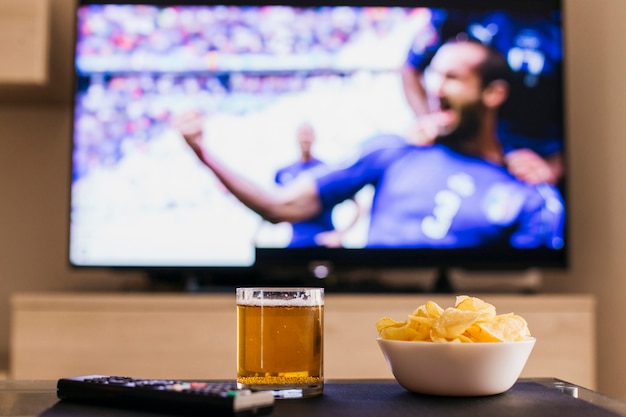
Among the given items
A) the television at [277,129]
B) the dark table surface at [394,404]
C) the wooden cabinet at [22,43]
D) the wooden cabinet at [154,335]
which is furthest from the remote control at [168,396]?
the wooden cabinet at [22,43]

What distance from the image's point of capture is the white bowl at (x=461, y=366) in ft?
2.38

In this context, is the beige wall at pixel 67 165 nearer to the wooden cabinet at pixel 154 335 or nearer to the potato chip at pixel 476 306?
the wooden cabinet at pixel 154 335

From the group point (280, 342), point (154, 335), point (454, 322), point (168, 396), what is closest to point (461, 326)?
point (454, 322)

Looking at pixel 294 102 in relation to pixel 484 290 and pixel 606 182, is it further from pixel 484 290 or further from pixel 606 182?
pixel 606 182

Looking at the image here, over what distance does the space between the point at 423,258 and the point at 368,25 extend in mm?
684

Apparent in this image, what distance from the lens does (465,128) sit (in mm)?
2172

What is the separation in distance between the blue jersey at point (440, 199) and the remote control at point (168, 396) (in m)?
1.45

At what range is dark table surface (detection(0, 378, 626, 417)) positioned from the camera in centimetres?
66

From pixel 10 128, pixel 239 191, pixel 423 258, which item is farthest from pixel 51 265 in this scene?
pixel 423 258

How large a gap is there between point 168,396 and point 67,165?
192 centimetres

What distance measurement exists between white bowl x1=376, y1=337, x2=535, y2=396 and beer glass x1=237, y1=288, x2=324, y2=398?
0.09m

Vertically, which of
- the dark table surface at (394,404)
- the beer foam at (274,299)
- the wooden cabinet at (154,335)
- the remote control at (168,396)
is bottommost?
the wooden cabinet at (154,335)

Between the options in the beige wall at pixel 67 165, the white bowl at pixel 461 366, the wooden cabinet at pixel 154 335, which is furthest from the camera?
the beige wall at pixel 67 165

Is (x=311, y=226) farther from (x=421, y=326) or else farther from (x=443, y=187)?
(x=421, y=326)
